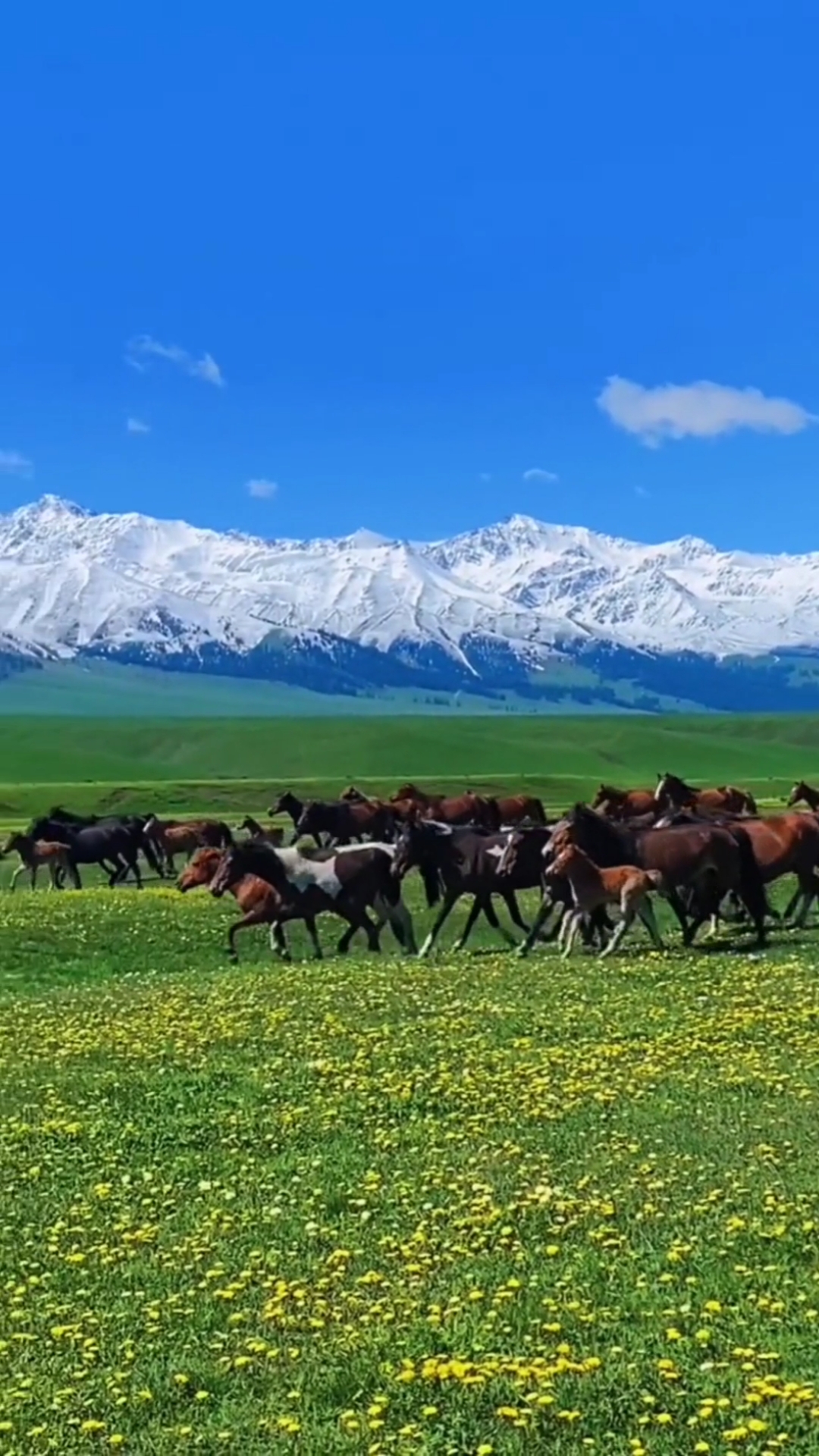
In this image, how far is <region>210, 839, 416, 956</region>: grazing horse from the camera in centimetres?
3478

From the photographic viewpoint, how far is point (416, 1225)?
43.2ft

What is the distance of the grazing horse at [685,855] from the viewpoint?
32.9 metres

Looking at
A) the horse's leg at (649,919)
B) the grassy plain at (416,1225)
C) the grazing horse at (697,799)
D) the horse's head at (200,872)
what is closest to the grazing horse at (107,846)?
the horse's head at (200,872)

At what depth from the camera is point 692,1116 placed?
53.7 ft

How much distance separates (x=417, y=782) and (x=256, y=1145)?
392 ft

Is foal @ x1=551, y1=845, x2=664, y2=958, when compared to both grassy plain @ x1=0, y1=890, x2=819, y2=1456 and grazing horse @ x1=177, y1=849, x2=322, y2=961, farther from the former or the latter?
grazing horse @ x1=177, y1=849, x2=322, y2=961

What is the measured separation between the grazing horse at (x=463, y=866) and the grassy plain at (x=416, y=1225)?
10217 millimetres

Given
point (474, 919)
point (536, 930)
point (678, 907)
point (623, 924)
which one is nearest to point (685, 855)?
point (678, 907)

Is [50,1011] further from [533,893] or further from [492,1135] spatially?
[533,893]

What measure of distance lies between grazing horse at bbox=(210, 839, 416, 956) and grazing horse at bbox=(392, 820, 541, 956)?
0.49m

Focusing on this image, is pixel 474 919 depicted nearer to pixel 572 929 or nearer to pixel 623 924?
pixel 572 929

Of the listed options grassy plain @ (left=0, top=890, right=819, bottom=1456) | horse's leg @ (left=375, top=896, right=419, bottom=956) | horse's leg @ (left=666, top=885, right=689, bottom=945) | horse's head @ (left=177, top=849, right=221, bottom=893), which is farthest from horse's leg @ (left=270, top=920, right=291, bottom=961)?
grassy plain @ (left=0, top=890, right=819, bottom=1456)

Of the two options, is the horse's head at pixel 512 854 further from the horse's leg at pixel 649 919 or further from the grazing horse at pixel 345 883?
the horse's leg at pixel 649 919

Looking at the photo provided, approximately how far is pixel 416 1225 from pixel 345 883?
21.7 m
